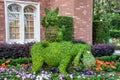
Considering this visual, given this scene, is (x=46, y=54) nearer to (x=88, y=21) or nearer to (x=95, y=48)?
(x=95, y=48)

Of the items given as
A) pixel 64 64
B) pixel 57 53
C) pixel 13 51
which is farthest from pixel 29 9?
pixel 64 64

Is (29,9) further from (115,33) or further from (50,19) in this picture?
(115,33)

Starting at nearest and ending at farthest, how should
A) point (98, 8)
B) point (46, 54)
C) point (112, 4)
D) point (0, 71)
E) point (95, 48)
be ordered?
point (46, 54) < point (0, 71) < point (95, 48) < point (98, 8) < point (112, 4)

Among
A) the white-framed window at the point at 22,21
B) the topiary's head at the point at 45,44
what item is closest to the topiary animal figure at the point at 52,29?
the topiary's head at the point at 45,44

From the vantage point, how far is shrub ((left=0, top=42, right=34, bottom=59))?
31.6 ft

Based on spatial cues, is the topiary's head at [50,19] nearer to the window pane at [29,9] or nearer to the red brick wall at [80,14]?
the red brick wall at [80,14]

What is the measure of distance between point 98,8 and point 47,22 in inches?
925

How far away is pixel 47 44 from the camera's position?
229 inches

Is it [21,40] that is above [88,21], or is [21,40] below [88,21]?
below

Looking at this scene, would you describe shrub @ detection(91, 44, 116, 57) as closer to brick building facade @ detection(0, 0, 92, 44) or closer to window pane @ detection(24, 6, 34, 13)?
brick building facade @ detection(0, 0, 92, 44)

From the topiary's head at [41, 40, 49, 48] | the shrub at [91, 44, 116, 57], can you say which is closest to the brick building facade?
the shrub at [91, 44, 116, 57]

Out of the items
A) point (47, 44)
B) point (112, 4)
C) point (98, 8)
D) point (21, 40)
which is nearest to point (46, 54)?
→ point (47, 44)

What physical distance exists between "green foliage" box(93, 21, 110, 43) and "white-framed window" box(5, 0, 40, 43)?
10.2 feet

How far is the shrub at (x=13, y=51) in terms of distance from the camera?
9.64 metres
